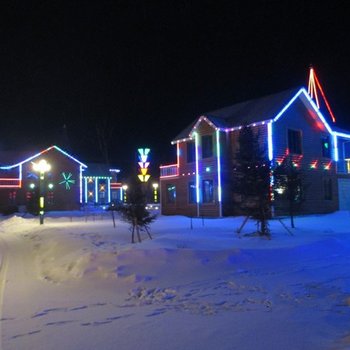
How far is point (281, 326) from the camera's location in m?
6.92

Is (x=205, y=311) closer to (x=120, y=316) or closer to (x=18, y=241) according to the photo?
(x=120, y=316)

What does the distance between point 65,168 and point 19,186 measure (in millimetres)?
5609

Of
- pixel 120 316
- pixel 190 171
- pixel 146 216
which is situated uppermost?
pixel 190 171

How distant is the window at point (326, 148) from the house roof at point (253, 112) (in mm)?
5145

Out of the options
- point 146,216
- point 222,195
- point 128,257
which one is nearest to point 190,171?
point 222,195

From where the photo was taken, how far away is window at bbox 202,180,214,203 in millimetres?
33656

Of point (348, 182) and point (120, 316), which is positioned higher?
point (348, 182)

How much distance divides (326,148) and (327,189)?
310 centimetres

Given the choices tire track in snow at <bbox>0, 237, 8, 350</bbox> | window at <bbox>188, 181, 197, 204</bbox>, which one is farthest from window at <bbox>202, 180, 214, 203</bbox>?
tire track in snow at <bbox>0, 237, 8, 350</bbox>

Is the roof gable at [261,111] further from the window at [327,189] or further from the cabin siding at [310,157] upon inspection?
the window at [327,189]

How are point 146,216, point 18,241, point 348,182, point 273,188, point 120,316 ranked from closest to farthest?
point 120,316
point 146,216
point 273,188
point 18,241
point 348,182

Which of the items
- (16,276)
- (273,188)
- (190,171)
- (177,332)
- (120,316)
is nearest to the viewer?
(177,332)

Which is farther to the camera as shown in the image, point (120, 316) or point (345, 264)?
→ point (345, 264)

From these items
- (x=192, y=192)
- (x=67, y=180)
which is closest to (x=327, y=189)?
(x=192, y=192)
